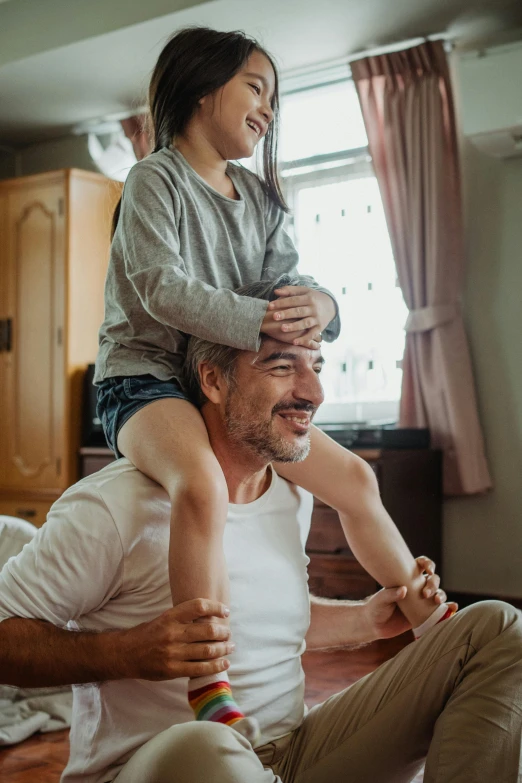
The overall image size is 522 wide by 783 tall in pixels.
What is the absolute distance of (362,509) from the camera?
5.11 ft

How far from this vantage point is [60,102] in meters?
4.93

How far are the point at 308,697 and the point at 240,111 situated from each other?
1.83 meters

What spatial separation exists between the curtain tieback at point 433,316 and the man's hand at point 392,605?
248 centimetres

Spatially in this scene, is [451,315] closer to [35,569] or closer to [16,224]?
[16,224]

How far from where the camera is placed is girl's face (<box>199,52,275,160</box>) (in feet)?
5.41

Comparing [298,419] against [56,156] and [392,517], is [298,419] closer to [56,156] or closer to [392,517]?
[392,517]

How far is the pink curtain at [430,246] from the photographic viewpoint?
153 inches

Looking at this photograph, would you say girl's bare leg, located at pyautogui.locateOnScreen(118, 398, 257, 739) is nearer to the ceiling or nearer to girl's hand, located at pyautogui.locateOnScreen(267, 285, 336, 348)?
girl's hand, located at pyautogui.locateOnScreen(267, 285, 336, 348)

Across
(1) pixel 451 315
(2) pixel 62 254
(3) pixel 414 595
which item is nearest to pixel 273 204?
(3) pixel 414 595

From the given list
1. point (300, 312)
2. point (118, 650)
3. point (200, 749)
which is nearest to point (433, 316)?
point (300, 312)

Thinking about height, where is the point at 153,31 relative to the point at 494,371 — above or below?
above

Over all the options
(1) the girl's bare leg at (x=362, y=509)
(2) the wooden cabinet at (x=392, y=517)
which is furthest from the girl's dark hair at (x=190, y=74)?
(2) the wooden cabinet at (x=392, y=517)

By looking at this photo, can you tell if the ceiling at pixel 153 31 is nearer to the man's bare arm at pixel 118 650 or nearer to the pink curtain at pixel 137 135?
the pink curtain at pixel 137 135

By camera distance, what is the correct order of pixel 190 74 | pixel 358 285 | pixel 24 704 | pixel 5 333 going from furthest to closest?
pixel 5 333
pixel 358 285
pixel 24 704
pixel 190 74
